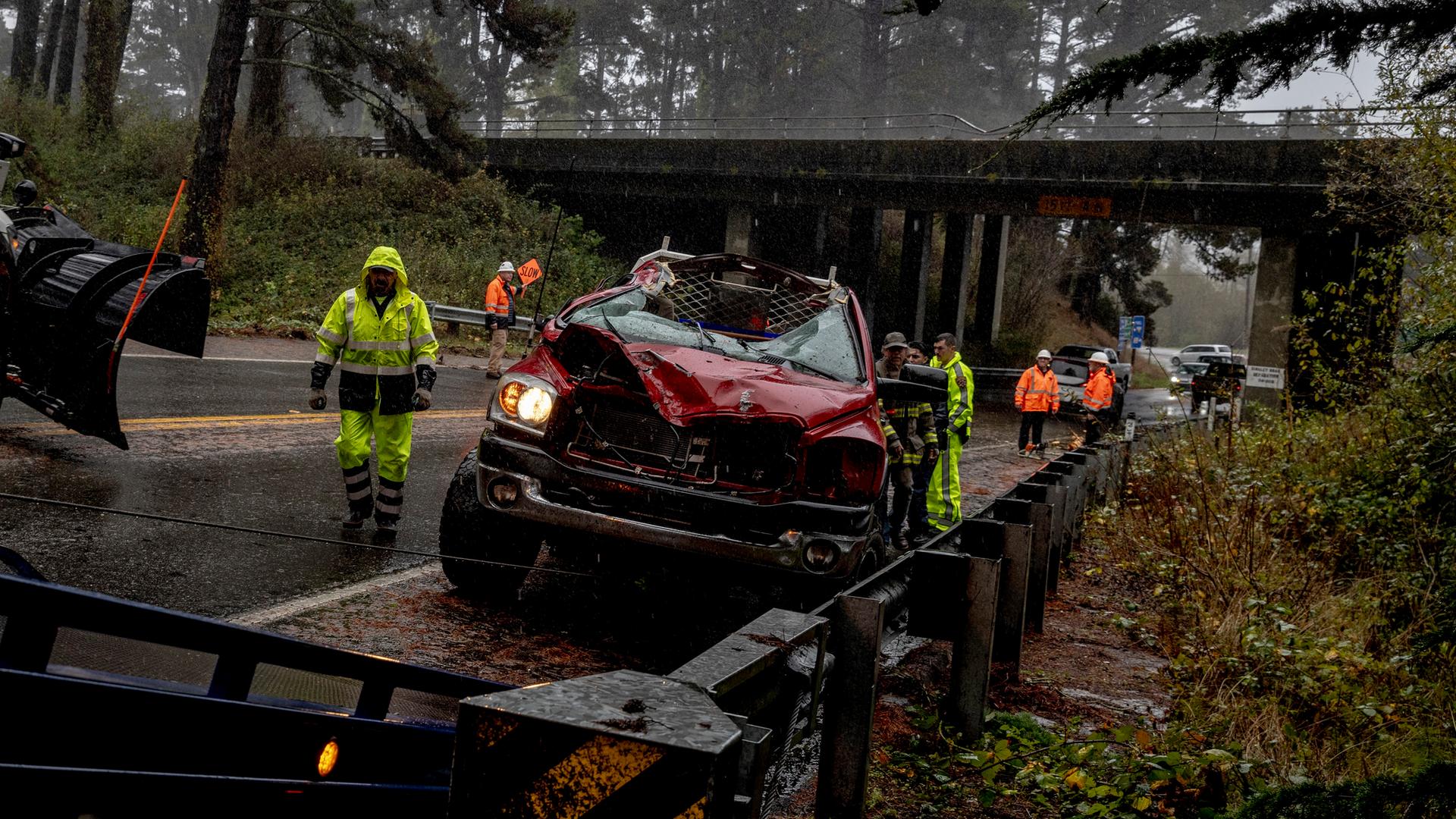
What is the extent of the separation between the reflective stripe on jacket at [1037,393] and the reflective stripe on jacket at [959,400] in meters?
7.40

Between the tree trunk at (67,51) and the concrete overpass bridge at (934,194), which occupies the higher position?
the tree trunk at (67,51)

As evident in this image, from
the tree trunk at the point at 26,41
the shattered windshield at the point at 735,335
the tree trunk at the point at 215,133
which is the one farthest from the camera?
the tree trunk at the point at 26,41

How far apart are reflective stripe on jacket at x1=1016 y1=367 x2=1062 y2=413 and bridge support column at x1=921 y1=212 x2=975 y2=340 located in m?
21.8

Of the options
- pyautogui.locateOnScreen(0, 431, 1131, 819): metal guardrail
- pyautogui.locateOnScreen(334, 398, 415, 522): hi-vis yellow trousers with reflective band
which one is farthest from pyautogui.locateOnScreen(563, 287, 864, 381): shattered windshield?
pyautogui.locateOnScreen(0, 431, 1131, 819): metal guardrail

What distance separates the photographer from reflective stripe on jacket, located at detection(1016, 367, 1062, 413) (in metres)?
18.5

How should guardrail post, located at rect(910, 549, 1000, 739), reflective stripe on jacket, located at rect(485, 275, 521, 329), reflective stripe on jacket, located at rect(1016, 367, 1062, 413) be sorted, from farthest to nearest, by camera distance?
reflective stripe on jacket, located at rect(485, 275, 521, 329)
reflective stripe on jacket, located at rect(1016, 367, 1062, 413)
guardrail post, located at rect(910, 549, 1000, 739)

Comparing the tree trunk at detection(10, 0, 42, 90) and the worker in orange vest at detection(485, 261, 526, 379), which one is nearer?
the worker in orange vest at detection(485, 261, 526, 379)

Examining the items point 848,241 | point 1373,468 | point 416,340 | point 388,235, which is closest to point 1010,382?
point 848,241

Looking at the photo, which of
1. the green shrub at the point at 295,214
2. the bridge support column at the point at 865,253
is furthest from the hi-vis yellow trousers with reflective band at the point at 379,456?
the bridge support column at the point at 865,253

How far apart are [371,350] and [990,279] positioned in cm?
3858

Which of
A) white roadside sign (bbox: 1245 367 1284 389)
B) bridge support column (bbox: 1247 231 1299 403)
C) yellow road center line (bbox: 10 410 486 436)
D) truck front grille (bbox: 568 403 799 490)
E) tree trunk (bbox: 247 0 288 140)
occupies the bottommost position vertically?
yellow road center line (bbox: 10 410 486 436)

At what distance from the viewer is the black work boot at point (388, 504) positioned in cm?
738

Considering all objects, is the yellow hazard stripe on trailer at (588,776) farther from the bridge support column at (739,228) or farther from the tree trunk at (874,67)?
the tree trunk at (874,67)

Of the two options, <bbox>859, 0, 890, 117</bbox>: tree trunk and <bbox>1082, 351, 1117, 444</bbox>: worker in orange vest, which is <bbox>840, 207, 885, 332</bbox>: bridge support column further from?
<bbox>1082, 351, 1117, 444</bbox>: worker in orange vest
